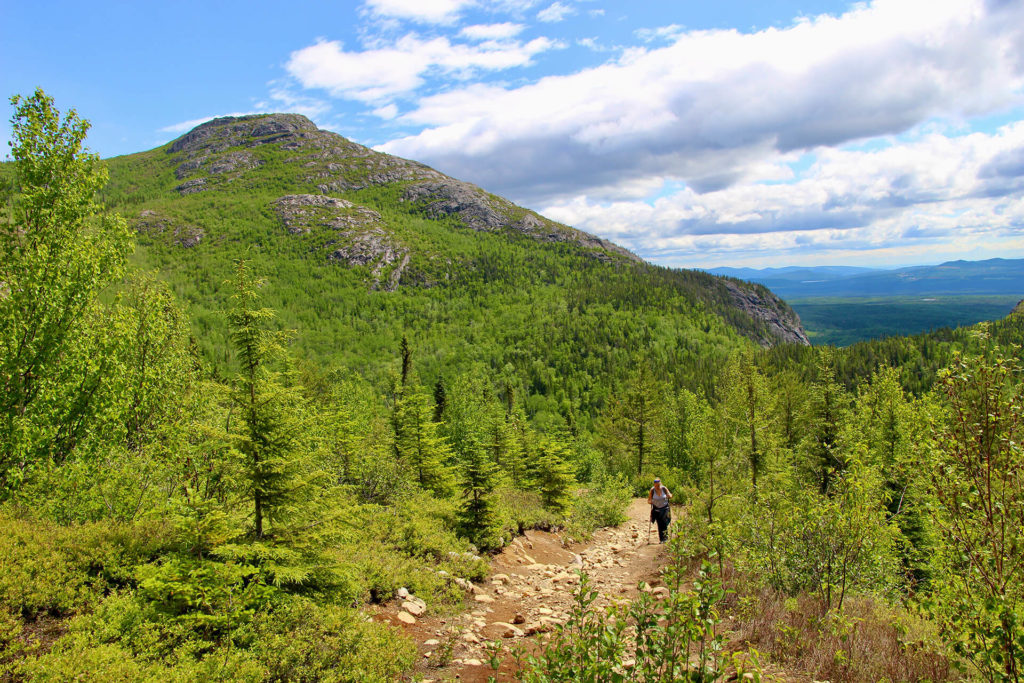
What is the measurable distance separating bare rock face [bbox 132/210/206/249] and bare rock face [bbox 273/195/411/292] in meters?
32.0

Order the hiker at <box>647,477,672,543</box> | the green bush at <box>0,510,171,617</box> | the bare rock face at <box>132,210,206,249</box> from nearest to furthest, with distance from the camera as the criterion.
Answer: the green bush at <box>0,510,171,617</box>, the hiker at <box>647,477,672,543</box>, the bare rock face at <box>132,210,206,249</box>

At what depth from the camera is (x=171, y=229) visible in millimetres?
165625

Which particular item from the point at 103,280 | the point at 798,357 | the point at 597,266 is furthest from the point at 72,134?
the point at 597,266

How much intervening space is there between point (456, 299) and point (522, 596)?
153 meters

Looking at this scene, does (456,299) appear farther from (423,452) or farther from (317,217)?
(423,452)

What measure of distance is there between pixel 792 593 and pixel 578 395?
295 feet

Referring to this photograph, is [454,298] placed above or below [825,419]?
above

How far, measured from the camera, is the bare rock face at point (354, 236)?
16833cm

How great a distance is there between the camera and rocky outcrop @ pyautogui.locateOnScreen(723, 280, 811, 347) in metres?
164

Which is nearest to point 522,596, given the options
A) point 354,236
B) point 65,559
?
point 65,559

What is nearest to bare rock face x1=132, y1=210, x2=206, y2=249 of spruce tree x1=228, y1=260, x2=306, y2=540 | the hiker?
spruce tree x1=228, y1=260, x2=306, y2=540

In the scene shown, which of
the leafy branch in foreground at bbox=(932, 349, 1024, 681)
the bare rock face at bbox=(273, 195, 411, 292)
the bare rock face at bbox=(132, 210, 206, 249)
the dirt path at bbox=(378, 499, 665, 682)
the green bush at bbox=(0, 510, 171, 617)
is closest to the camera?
the leafy branch in foreground at bbox=(932, 349, 1024, 681)

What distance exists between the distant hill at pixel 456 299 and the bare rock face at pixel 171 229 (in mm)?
620

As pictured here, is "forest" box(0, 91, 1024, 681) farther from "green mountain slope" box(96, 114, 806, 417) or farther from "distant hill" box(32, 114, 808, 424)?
"green mountain slope" box(96, 114, 806, 417)
